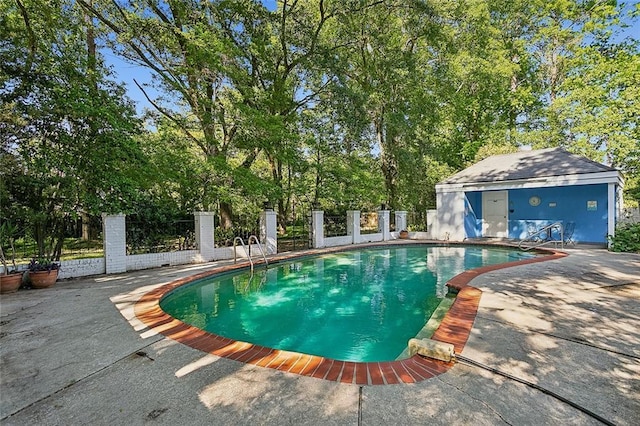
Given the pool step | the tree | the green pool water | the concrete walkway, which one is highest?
the tree

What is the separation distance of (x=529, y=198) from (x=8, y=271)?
17.2 metres

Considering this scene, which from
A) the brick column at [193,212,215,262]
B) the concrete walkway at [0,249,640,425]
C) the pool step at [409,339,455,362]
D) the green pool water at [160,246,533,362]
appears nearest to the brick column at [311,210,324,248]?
the green pool water at [160,246,533,362]

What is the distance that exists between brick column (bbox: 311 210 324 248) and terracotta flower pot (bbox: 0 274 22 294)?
27.8ft

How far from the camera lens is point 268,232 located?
34.6ft

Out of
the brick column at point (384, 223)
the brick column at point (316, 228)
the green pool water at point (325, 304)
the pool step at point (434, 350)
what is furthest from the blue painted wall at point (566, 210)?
the pool step at point (434, 350)

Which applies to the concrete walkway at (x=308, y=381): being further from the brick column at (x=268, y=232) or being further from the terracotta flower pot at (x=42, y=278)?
the brick column at (x=268, y=232)

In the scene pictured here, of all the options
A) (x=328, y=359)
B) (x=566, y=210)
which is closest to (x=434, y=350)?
(x=328, y=359)

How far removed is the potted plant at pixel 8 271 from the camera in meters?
5.33

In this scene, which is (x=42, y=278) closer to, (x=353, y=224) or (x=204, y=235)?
(x=204, y=235)

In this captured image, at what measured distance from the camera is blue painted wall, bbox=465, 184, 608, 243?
11.7 m

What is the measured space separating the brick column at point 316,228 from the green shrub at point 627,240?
31.9ft

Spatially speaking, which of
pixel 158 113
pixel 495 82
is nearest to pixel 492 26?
pixel 495 82

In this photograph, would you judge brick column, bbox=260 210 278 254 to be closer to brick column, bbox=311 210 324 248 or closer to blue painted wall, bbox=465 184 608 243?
brick column, bbox=311 210 324 248

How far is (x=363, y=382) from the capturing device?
234 centimetres
